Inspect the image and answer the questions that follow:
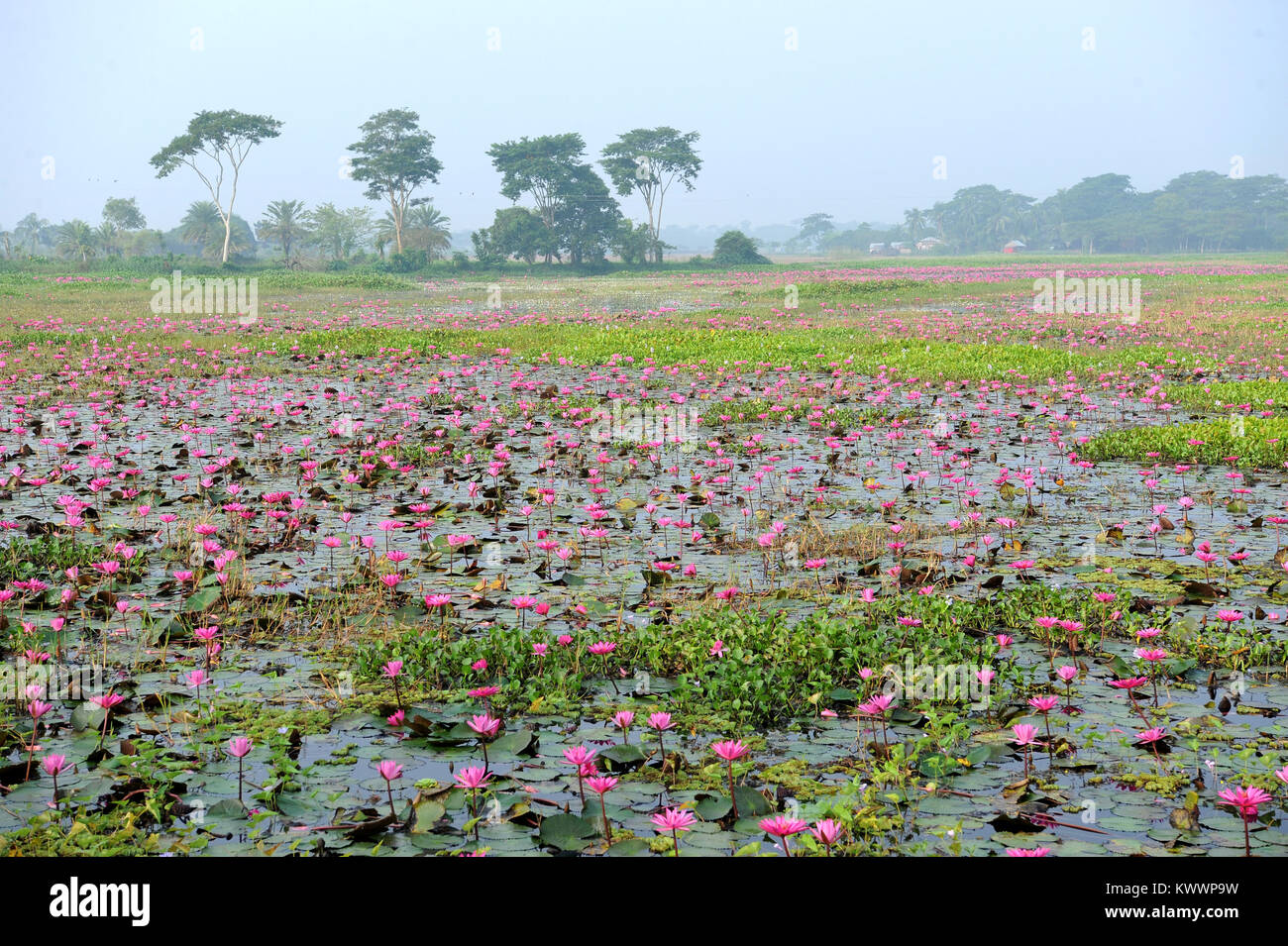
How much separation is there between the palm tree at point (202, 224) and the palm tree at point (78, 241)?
754 centimetres

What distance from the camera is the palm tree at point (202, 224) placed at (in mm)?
78000

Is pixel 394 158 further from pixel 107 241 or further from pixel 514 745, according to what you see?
pixel 514 745

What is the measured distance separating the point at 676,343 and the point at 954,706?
13.5m

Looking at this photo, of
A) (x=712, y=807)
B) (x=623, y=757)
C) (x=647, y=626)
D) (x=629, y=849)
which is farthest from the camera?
(x=647, y=626)

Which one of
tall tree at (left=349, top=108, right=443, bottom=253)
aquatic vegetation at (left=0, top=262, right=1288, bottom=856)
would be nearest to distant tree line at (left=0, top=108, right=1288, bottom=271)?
tall tree at (left=349, top=108, right=443, bottom=253)

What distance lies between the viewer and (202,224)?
78750mm

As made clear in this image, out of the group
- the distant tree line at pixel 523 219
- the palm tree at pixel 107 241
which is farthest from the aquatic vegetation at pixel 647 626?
the palm tree at pixel 107 241

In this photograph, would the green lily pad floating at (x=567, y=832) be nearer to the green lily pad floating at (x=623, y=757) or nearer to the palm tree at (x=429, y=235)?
the green lily pad floating at (x=623, y=757)

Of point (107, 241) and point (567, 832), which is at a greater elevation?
point (107, 241)

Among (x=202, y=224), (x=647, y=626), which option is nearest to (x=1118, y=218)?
(x=202, y=224)

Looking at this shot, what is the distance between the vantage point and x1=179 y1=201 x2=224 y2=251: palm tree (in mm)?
78000

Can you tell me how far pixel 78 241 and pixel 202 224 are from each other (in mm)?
16378

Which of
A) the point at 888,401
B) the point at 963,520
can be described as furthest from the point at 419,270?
the point at 963,520
